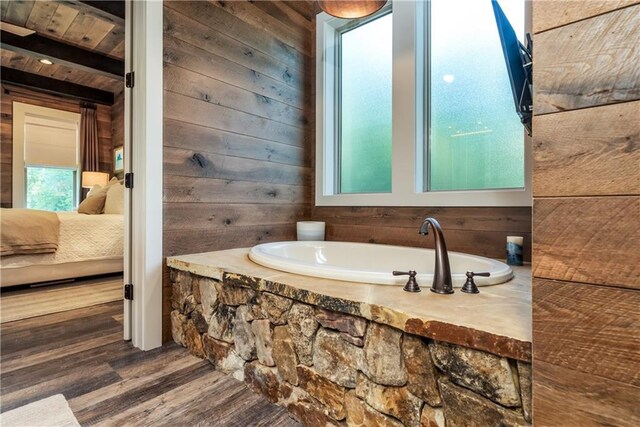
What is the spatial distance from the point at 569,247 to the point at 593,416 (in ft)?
1.03

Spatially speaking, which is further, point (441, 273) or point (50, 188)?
point (50, 188)

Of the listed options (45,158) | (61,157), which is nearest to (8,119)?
(45,158)

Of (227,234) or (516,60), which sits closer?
(516,60)

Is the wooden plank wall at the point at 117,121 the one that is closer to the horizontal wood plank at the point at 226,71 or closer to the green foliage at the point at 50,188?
the green foliage at the point at 50,188

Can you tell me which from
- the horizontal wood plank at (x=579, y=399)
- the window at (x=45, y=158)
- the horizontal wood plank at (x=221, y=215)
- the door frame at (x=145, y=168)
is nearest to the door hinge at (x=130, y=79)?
the door frame at (x=145, y=168)

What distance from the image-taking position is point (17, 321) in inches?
84.4

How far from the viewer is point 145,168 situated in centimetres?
174

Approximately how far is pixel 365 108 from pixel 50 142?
5.80 m

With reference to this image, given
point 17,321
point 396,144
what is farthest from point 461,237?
point 17,321

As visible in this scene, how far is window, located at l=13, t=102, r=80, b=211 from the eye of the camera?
Result: 5096 millimetres

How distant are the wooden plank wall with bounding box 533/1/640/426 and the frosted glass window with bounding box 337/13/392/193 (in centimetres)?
179

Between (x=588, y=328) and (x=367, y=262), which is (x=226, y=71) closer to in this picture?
(x=367, y=262)

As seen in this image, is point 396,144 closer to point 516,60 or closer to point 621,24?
point 516,60

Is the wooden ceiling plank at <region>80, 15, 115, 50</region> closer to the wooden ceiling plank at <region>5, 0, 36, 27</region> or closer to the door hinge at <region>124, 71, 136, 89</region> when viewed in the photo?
the wooden ceiling plank at <region>5, 0, 36, 27</region>
